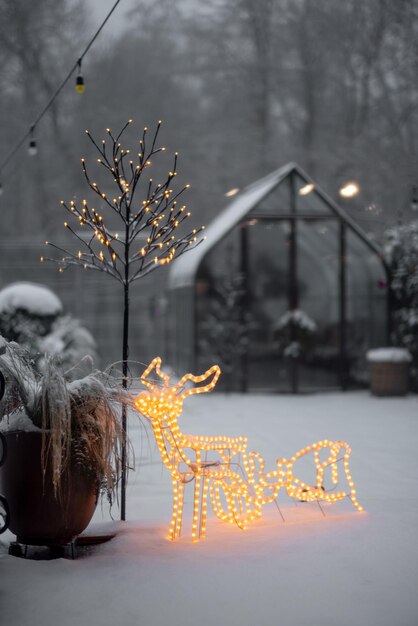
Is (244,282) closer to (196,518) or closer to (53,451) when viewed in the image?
(196,518)

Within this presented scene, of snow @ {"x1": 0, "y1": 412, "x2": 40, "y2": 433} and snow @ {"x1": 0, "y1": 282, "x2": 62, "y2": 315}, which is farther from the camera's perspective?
snow @ {"x1": 0, "y1": 282, "x2": 62, "y2": 315}

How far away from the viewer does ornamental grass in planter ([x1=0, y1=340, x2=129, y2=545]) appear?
3.97 metres

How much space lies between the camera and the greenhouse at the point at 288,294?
43.0ft

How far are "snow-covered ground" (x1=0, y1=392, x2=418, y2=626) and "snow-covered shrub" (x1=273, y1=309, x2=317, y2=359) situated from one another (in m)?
7.03

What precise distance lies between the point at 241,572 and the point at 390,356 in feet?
30.1

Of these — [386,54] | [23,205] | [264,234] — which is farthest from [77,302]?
[386,54]

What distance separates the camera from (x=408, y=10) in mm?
18141

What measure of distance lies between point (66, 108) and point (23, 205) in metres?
3.58

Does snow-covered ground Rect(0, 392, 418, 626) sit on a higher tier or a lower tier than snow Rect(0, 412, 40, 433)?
lower

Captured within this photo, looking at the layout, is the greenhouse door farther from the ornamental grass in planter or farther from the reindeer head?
the ornamental grass in planter

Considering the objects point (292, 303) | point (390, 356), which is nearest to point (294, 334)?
point (292, 303)

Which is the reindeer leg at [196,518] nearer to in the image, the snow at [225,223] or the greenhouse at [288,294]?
the snow at [225,223]

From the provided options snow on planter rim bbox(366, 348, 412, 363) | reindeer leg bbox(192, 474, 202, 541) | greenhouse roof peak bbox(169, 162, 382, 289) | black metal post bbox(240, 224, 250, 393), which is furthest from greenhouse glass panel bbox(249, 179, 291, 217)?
reindeer leg bbox(192, 474, 202, 541)

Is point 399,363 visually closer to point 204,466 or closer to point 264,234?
point 264,234
